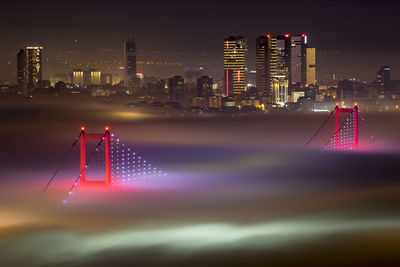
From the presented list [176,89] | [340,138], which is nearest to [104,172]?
[340,138]

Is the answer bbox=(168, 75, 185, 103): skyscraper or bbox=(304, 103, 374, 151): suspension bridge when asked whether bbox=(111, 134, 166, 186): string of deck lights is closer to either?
bbox=(304, 103, 374, 151): suspension bridge

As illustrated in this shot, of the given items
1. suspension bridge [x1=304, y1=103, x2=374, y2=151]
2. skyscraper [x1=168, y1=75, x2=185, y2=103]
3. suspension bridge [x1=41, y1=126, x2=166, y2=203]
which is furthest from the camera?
skyscraper [x1=168, y1=75, x2=185, y2=103]

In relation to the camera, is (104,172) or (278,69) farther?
(278,69)

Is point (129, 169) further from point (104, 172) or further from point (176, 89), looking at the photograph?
point (176, 89)

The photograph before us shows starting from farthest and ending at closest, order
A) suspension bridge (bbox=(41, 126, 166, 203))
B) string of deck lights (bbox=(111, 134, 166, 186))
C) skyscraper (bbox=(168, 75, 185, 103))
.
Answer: skyscraper (bbox=(168, 75, 185, 103))
string of deck lights (bbox=(111, 134, 166, 186))
suspension bridge (bbox=(41, 126, 166, 203))

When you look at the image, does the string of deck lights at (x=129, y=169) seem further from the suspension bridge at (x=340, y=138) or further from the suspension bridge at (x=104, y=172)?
the suspension bridge at (x=340, y=138)

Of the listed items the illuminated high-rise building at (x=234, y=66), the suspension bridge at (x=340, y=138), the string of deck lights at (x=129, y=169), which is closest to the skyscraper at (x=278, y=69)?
the illuminated high-rise building at (x=234, y=66)

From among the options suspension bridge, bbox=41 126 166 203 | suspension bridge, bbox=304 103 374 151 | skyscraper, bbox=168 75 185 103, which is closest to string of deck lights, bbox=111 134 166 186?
suspension bridge, bbox=41 126 166 203

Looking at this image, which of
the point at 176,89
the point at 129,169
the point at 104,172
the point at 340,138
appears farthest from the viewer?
the point at 176,89
